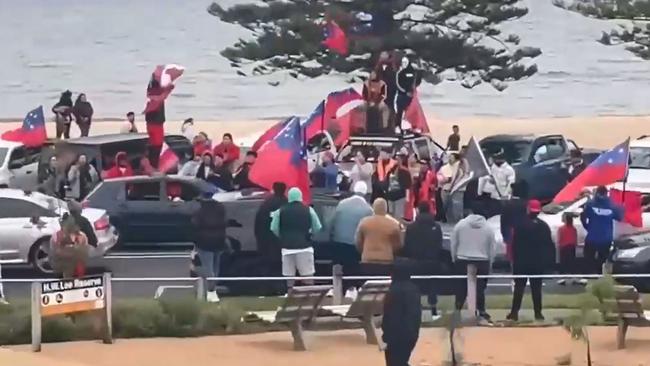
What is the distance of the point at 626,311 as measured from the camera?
16.8 metres

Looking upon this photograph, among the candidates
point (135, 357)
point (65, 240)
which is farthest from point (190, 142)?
point (135, 357)

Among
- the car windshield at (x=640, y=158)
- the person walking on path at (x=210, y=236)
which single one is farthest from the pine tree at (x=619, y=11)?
the person walking on path at (x=210, y=236)

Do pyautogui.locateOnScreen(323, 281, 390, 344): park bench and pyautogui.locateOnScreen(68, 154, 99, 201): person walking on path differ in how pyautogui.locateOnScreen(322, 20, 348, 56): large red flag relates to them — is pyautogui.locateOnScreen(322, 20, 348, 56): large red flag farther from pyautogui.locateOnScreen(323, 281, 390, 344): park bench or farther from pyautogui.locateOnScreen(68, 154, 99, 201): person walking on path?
pyautogui.locateOnScreen(323, 281, 390, 344): park bench

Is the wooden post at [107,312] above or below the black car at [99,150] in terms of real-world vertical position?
below

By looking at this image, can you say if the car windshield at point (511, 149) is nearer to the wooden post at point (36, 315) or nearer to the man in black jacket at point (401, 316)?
the wooden post at point (36, 315)

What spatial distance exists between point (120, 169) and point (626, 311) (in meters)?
12.3

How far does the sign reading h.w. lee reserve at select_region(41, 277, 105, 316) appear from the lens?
16.0 metres

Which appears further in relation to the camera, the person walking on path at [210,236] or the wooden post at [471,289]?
the person walking on path at [210,236]

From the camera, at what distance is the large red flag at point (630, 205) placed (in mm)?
21016

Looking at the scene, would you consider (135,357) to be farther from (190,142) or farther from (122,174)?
(190,142)

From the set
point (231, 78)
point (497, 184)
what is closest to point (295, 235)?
point (497, 184)

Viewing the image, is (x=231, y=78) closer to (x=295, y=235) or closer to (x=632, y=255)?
(x=632, y=255)

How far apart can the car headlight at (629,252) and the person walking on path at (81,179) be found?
32.5ft

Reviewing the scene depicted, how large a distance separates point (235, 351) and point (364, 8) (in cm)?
2847
